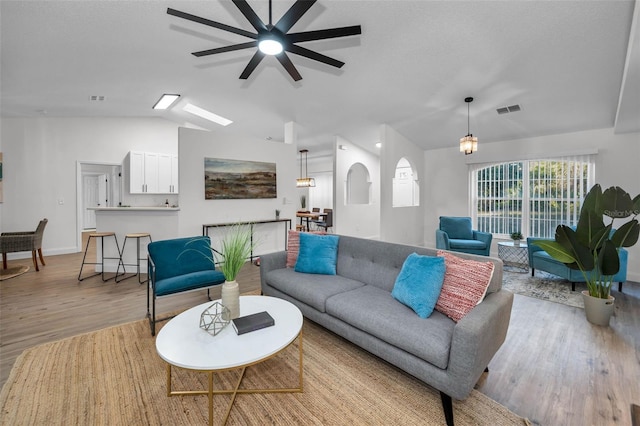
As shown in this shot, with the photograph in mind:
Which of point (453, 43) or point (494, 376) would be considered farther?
point (453, 43)

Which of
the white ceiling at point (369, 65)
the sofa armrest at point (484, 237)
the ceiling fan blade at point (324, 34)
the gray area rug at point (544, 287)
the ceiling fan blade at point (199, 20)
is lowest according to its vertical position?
the gray area rug at point (544, 287)

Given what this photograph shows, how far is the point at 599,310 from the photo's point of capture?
2.79m

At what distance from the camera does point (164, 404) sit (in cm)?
171

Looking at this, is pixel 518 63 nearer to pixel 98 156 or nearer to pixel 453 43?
pixel 453 43

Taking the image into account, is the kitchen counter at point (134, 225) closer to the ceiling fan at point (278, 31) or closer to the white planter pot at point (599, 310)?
the ceiling fan at point (278, 31)

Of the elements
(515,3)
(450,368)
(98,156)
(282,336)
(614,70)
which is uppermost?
(515,3)

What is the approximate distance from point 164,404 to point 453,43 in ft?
13.8

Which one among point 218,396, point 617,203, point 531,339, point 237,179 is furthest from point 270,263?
point 617,203

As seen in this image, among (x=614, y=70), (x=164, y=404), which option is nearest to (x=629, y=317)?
(x=614, y=70)

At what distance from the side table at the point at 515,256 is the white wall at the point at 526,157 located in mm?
735

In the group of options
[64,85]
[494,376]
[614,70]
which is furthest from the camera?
[64,85]

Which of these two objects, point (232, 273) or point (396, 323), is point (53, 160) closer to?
point (232, 273)

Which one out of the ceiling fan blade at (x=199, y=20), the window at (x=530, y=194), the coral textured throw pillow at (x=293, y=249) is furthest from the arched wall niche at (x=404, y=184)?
the ceiling fan blade at (x=199, y=20)

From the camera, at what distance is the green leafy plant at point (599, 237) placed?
106 inches
